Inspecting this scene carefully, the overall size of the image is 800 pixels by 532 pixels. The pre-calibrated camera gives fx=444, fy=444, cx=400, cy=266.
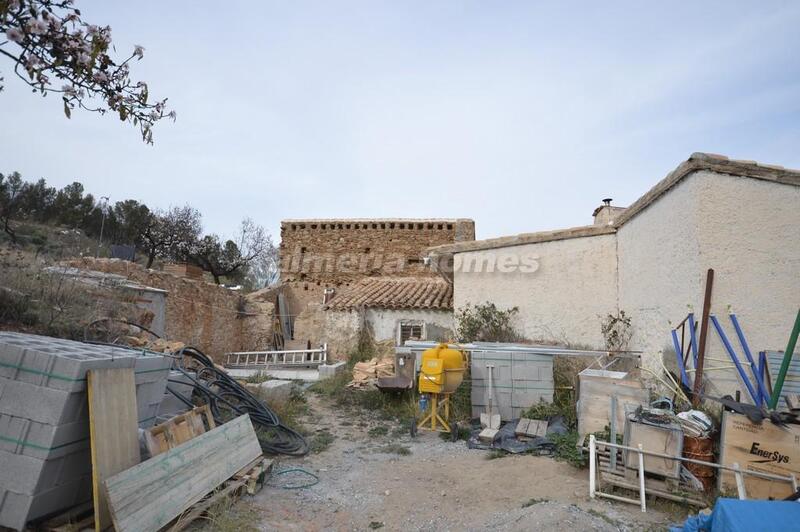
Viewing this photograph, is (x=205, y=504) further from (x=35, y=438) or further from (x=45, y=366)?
(x=45, y=366)

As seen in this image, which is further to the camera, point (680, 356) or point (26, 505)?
point (680, 356)

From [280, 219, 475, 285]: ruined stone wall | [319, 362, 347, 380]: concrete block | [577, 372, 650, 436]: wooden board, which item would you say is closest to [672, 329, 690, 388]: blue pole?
[577, 372, 650, 436]: wooden board

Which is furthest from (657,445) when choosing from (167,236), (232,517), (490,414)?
(167,236)

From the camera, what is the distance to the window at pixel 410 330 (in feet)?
46.4

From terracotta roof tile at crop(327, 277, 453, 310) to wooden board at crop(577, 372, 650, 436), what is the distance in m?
7.47

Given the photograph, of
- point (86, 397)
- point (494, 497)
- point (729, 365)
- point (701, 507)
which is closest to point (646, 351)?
point (729, 365)

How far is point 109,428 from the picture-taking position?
394 centimetres

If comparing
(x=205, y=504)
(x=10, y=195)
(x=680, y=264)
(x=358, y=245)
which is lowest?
(x=205, y=504)

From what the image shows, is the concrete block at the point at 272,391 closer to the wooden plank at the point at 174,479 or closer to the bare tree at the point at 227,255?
the wooden plank at the point at 174,479

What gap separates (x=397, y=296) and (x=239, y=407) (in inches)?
341

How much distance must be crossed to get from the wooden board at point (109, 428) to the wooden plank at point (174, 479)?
178mm

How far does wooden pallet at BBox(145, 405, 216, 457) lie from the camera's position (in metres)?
4.35

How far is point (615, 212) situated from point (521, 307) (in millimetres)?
5233

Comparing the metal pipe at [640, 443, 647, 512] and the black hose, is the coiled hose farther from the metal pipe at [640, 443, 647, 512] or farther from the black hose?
the metal pipe at [640, 443, 647, 512]
